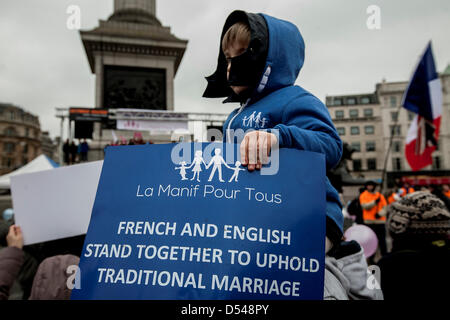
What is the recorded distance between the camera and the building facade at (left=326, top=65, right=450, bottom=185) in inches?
2119

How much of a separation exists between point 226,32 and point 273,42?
0.25m

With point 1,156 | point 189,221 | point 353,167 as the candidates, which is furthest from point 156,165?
point 1,156

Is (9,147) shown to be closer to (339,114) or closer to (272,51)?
(339,114)

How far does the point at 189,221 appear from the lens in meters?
1.03

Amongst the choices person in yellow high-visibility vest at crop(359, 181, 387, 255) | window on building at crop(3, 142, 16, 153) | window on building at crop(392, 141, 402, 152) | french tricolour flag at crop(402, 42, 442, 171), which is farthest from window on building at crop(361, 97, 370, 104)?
window on building at crop(3, 142, 16, 153)

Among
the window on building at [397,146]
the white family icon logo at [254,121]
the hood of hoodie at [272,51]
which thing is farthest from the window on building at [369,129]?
the white family icon logo at [254,121]

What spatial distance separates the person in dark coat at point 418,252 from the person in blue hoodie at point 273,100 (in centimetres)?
77

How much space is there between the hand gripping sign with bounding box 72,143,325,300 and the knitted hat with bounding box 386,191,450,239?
1319 millimetres

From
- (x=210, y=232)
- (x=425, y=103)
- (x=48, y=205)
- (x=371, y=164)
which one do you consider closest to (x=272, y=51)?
(x=210, y=232)

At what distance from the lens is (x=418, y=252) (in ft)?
6.29

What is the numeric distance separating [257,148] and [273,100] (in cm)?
35

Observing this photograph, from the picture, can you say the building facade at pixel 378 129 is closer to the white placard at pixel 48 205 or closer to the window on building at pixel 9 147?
→ the white placard at pixel 48 205

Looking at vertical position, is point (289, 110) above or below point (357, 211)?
above

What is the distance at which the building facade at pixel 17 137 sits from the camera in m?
64.1
